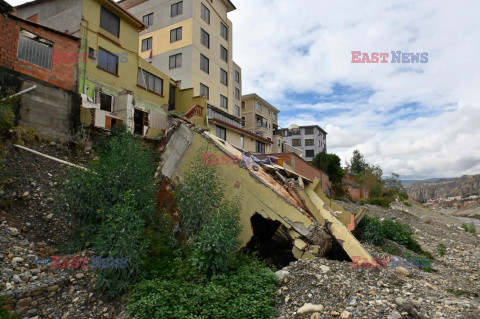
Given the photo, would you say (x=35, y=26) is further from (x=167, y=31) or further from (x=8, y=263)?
(x=167, y=31)

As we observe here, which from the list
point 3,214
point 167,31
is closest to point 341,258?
point 3,214

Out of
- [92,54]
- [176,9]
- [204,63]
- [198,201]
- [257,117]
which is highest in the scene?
[176,9]

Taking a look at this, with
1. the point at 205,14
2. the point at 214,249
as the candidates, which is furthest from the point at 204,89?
the point at 214,249

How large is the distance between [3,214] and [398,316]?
7.15 meters

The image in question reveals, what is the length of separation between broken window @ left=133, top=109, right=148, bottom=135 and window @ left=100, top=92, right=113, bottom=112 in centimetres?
123

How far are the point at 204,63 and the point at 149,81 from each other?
7.62m

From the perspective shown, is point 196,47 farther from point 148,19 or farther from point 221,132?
point 221,132

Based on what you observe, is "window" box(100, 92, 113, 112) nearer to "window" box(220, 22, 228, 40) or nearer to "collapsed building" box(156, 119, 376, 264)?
"collapsed building" box(156, 119, 376, 264)

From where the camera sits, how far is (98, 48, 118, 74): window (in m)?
11.6

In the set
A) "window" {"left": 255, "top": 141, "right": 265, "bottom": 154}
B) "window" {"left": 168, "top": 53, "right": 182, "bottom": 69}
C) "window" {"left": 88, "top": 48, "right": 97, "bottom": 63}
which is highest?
"window" {"left": 168, "top": 53, "right": 182, "bottom": 69}

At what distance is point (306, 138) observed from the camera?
52.6m

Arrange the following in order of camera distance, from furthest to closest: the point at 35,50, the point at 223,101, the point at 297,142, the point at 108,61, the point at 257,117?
the point at 297,142 → the point at 257,117 → the point at 223,101 → the point at 108,61 → the point at 35,50

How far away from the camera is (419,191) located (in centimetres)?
5769

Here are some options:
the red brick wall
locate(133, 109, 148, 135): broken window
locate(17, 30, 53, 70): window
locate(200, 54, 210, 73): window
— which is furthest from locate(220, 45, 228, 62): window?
locate(17, 30, 53, 70): window
